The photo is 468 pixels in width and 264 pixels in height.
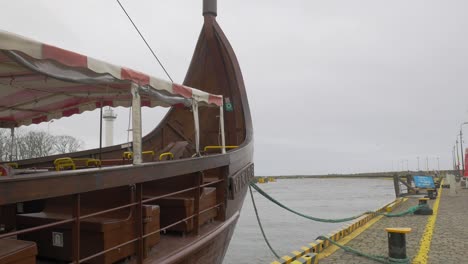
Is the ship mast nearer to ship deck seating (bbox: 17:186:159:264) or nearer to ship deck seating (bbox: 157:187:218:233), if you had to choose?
ship deck seating (bbox: 157:187:218:233)

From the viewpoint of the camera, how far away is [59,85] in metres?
4.71

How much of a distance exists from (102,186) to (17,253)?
0.81 meters

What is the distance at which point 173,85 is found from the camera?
4730 mm

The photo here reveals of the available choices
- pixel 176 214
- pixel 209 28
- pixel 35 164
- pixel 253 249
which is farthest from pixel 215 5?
pixel 253 249

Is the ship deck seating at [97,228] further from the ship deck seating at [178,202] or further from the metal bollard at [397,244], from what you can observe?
the metal bollard at [397,244]

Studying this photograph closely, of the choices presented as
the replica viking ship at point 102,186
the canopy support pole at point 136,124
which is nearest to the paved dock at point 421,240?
the replica viking ship at point 102,186

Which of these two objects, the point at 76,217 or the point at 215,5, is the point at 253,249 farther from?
the point at 76,217

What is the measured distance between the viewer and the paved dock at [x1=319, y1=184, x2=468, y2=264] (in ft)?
21.4

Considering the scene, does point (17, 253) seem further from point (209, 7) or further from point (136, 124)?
point (209, 7)

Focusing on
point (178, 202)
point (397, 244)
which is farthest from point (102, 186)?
point (397, 244)

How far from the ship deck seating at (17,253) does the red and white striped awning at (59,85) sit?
1323 mm

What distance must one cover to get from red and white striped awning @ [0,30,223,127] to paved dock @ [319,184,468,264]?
3820mm

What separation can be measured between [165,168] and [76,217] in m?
1.35

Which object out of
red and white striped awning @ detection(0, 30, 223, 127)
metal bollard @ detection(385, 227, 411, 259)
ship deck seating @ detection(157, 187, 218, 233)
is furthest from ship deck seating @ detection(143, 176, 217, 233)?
Answer: metal bollard @ detection(385, 227, 411, 259)
